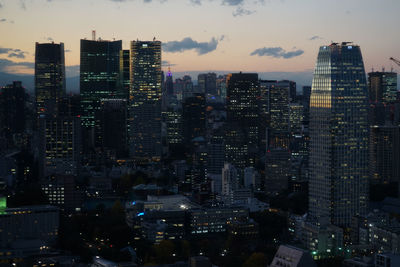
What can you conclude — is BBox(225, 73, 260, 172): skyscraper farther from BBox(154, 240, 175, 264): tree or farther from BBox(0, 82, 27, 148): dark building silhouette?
BBox(154, 240, 175, 264): tree

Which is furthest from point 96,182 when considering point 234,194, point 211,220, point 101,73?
point 101,73

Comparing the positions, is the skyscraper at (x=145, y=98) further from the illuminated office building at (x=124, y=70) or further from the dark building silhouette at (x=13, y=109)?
the dark building silhouette at (x=13, y=109)

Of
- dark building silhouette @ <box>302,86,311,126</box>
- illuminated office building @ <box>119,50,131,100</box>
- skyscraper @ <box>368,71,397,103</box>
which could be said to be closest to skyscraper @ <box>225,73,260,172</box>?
dark building silhouette @ <box>302,86,311,126</box>

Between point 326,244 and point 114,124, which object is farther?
point 114,124

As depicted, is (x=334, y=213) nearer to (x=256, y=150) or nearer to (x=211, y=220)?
(x=211, y=220)

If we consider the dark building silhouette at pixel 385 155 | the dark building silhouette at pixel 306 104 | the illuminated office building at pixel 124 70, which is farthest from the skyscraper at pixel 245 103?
the dark building silhouette at pixel 385 155

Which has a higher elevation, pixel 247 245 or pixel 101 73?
pixel 101 73
